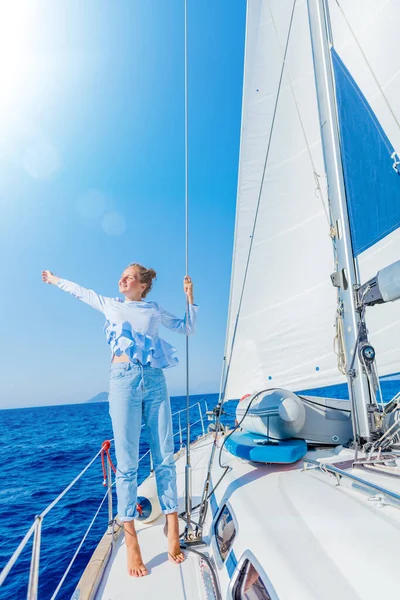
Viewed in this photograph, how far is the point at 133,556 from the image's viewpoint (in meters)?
1.85

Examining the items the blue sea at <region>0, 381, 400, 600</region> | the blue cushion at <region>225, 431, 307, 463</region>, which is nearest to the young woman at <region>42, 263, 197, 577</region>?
the blue cushion at <region>225, 431, 307, 463</region>

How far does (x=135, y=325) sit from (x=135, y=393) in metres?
0.40

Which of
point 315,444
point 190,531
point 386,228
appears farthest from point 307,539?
point 386,228

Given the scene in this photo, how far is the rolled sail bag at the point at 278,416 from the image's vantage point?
248 cm

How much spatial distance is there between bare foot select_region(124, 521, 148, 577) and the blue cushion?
88 cm

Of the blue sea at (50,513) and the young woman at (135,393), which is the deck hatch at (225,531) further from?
the blue sea at (50,513)

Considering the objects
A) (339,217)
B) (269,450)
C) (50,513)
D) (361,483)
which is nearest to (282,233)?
(339,217)

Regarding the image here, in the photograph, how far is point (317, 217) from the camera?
4.20 metres

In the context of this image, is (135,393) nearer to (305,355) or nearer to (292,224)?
(305,355)

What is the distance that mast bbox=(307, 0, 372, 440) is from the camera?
243 cm

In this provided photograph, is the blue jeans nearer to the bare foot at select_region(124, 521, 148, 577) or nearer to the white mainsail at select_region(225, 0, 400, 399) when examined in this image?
the bare foot at select_region(124, 521, 148, 577)

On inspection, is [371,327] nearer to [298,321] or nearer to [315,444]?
[298,321]

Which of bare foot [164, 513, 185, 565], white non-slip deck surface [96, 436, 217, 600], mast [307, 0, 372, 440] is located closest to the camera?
white non-slip deck surface [96, 436, 217, 600]

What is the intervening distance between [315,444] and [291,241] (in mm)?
2366
